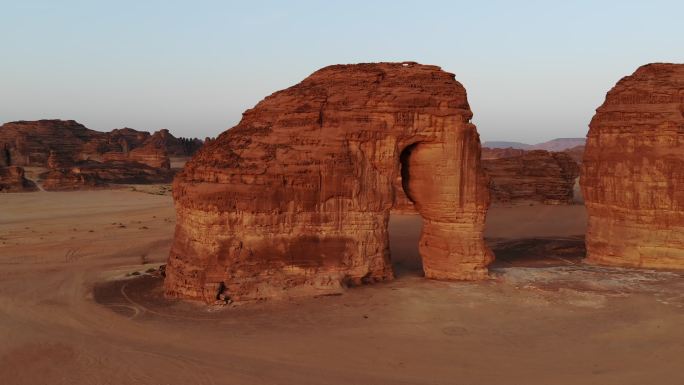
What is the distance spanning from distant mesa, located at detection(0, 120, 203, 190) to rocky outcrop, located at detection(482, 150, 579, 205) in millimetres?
41691

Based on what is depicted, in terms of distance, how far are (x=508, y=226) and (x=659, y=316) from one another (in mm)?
20525

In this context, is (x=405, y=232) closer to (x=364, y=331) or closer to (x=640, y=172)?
(x=640, y=172)

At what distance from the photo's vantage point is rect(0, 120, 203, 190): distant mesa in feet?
186

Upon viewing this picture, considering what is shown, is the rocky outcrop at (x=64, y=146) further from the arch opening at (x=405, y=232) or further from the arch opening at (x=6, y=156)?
the arch opening at (x=405, y=232)

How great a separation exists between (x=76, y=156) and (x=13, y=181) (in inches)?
803

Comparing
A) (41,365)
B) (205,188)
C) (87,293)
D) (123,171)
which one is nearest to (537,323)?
(205,188)

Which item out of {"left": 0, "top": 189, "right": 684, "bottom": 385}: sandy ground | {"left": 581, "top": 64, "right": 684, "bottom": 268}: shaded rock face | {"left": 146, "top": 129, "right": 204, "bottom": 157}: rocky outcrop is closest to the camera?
{"left": 0, "top": 189, "right": 684, "bottom": 385}: sandy ground

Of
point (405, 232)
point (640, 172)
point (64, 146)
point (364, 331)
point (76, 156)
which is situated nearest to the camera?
point (364, 331)

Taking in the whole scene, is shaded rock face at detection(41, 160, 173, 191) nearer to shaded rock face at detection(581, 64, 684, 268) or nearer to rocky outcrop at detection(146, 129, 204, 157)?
rocky outcrop at detection(146, 129, 204, 157)

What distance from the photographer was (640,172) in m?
20.3

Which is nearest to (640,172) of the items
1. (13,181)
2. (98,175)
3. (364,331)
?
(364,331)

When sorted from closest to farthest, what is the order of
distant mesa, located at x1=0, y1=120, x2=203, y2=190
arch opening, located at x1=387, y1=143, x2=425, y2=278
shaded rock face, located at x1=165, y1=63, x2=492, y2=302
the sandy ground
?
the sandy ground
shaded rock face, located at x1=165, y1=63, x2=492, y2=302
arch opening, located at x1=387, y1=143, x2=425, y2=278
distant mesa, located at x1=0, y1=120, x2=203, y2=190

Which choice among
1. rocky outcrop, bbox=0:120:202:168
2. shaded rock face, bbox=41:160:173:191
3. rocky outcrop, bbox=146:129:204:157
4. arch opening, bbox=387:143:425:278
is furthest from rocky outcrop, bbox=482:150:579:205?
rocky outcrop, bbox=146:129:204:157

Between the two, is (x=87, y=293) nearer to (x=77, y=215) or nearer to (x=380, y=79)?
(x=380, y=79)
